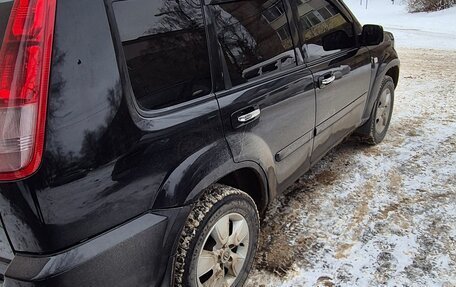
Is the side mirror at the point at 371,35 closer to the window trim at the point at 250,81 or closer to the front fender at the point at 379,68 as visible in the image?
the front fender at the point at 379,68

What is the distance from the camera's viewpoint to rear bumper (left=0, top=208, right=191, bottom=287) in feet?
5.29

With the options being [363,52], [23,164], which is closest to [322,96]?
[363,52]

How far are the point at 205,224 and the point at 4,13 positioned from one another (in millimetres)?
1248

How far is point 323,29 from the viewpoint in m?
3.30

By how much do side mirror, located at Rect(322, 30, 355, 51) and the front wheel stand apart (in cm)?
93

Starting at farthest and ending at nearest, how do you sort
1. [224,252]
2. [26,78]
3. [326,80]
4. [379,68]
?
[379,68], [326,80], [224,252], [26,78]

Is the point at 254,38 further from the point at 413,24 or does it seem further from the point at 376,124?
the point at 413,24

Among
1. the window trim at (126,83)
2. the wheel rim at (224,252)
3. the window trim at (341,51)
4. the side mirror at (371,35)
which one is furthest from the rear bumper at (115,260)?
the side mirror at (371,35)

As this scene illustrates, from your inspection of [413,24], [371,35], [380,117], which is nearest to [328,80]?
[371,35]

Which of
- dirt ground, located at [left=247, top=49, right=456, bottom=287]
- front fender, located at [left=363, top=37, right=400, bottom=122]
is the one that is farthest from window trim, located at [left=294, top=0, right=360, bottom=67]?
dirt ground, located at [left=247, top=49, right=456, bottom=287]

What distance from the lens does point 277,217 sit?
338 cm

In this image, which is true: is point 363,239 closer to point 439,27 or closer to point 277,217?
point 277,217

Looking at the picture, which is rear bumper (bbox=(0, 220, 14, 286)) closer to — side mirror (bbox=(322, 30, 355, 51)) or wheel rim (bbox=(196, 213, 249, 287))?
wheel rim (bbox=(196, 213, 249, 287))

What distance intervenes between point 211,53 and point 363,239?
1741 millimetres
